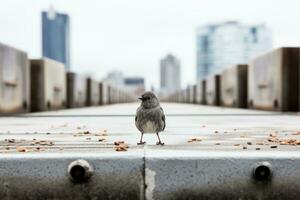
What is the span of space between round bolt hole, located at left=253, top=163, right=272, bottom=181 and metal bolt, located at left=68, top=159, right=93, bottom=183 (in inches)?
53.6

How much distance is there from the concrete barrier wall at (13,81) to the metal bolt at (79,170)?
10009 mm

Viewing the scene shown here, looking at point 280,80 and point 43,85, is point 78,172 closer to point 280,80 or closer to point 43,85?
point 280,80

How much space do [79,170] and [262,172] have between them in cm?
149

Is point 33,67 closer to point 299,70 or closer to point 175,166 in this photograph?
point 299,70

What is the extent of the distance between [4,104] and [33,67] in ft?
15.1

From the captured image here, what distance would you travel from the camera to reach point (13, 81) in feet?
48.7

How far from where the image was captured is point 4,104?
45.9ft

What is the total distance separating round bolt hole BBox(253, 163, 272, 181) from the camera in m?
4.20

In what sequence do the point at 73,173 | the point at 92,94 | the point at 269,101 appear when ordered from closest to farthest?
the point at 73,173, the point at 269,101, the point at 92,94

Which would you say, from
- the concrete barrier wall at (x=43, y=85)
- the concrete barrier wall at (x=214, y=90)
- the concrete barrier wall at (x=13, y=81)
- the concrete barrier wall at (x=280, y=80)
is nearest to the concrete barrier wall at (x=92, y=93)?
the concrete barrier wall at (x=214, y=90)

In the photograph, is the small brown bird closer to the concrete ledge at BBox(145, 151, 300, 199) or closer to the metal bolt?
the concrete ledge at BBox(145, 151, 300, 199)

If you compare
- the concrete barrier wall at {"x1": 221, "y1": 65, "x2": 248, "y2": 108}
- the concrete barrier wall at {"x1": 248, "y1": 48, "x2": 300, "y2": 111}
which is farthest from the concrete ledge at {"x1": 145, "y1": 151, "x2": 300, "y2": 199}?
the concrete barrier wall at {"x1": 221, "y1": 65, "x2": 248, "y2": 108}

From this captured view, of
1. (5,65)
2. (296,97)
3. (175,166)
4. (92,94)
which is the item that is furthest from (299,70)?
(92,94)

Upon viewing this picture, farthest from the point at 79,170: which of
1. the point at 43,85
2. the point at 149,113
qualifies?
the point at 43,85
